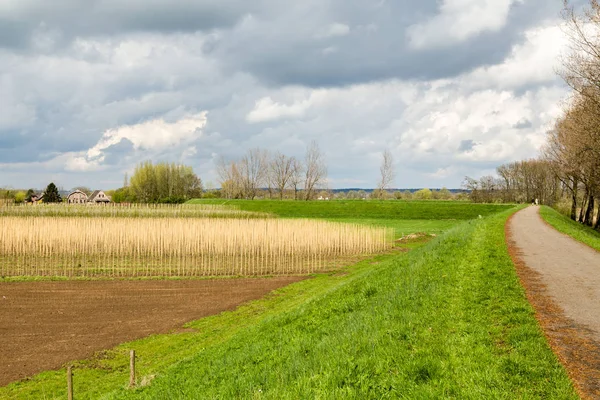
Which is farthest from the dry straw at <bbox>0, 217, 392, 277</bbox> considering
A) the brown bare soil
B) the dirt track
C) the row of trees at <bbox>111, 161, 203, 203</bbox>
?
the row of trees at <bbox>111, 161, 203, 203</bbox>

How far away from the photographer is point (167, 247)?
91.0ft

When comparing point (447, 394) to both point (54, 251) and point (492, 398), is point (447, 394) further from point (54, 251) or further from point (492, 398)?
point (54, 251)

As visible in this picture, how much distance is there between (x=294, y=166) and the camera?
327 feet

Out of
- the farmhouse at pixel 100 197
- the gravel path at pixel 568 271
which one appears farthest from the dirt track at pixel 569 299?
the farmhouse at pixel 100 197

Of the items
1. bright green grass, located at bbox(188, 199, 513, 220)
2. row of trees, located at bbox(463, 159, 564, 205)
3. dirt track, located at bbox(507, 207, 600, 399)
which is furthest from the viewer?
row of trees, located at bbox(463, 159, 564, 205)

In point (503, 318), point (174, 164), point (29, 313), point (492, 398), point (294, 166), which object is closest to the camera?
point (492, 398)

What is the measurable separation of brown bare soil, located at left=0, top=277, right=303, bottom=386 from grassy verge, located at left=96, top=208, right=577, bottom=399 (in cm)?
455

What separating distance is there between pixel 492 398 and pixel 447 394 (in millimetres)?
475

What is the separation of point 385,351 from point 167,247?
76.1 feet

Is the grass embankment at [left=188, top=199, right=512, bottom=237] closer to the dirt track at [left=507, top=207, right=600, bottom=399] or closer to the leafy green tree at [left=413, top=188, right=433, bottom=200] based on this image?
the leafy green tree at [left=413, top=188, right=433, bottom=200]

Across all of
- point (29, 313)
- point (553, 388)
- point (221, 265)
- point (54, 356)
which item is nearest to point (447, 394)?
point (553, 388)

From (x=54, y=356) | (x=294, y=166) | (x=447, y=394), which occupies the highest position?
(x=294, y=166)

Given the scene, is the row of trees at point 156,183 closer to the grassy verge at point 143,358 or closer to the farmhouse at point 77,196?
the farmhouse at point 77,196

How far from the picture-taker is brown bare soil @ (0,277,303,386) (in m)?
12.5
